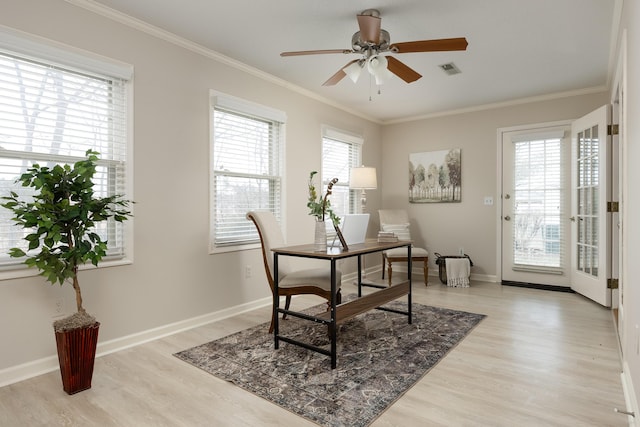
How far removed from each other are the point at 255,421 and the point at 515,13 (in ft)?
10.6

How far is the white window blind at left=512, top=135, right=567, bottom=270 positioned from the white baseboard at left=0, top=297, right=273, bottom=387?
353 cm

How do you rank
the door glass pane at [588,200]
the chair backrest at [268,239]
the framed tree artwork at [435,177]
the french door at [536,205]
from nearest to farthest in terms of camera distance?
the chair backrest at [268,239]
the door glass pane at [588,200]
the french door at [536,205]
the framed tree artwork at [435,177]

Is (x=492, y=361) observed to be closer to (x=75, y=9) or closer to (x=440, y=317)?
(x=440, y=317)

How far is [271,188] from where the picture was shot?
4258 mm

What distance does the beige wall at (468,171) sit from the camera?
511cm

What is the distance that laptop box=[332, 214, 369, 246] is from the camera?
2.92m

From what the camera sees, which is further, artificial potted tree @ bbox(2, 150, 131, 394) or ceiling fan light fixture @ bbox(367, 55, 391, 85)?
ceiling fan light fixture @ bbox(367, 55, 391, 85)

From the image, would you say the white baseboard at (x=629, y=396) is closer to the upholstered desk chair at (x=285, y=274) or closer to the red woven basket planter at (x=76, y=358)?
the upholstered desk chair at (x=285, y=274)

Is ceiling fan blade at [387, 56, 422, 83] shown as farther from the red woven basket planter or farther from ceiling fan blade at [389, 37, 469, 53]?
the red woven basket planter

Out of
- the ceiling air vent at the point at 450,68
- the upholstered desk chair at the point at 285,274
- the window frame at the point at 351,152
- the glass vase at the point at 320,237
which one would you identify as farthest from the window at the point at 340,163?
the glass vase at the point at 320,237

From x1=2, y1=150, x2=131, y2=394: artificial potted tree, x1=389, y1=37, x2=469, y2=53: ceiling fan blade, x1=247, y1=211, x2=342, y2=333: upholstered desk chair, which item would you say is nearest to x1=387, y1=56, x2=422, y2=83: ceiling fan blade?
x1=389, y1=37, x2=469, y2=53: ceiling fan blade

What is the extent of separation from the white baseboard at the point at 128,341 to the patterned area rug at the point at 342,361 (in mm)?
461

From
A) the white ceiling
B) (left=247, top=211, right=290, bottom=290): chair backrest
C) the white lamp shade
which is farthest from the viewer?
the white lamp shade

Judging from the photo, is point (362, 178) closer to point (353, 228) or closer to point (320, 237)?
point (353, 228)
